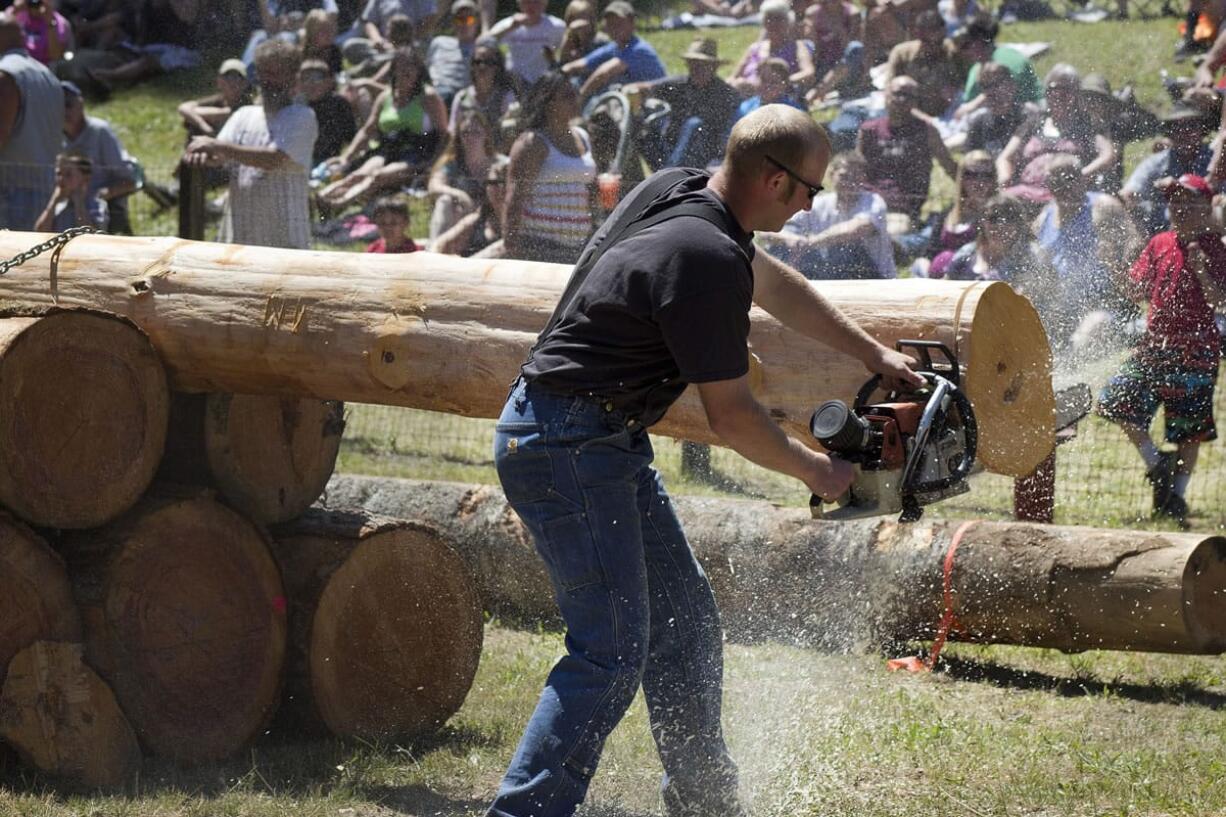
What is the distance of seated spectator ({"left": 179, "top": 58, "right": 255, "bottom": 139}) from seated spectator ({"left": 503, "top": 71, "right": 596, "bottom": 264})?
4.00 m

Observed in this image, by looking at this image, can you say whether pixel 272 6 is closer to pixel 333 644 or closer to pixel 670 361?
pixel 333 644

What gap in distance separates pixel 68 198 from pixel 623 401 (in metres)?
8.22

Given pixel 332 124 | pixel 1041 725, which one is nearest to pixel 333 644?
pixel 1041 725

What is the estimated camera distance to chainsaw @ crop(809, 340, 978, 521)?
3.42 meters

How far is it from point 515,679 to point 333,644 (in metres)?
0.97

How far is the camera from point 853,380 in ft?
13.3

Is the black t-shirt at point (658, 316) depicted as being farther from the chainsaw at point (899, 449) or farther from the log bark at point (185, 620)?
the log bark at point (185, 620)

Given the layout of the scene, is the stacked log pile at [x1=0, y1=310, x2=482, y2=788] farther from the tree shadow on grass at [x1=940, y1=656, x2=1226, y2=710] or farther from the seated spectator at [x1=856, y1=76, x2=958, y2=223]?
the seated spectator at [x1=856, y1=76, x2=958, y2=223]

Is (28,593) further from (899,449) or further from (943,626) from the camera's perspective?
(943,626)

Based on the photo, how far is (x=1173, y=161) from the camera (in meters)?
8.87

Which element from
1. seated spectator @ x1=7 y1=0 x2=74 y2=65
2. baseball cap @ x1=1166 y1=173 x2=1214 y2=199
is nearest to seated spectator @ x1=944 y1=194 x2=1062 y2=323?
baseball cap @ x1=1166 y1=173 x2=1214 y2=199

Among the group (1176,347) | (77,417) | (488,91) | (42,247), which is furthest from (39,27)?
(77,417)

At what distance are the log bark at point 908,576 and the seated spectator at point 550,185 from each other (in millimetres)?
2303

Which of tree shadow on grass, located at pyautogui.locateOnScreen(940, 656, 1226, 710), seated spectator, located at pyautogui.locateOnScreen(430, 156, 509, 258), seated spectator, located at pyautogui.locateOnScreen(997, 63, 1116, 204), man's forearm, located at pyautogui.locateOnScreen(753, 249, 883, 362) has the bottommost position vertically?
tree shadow on grass, located at pyautogui.locateOnScreen(940, 656, 1226, 710)
